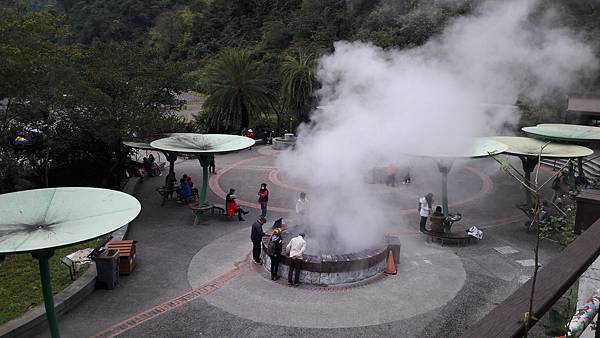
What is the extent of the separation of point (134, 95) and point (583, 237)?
17666mm

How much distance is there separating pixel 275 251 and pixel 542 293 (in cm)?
951

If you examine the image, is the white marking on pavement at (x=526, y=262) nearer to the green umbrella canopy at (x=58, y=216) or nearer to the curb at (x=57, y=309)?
the green umbrella canopy at (x=58, y=216)

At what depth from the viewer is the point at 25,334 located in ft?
29.0

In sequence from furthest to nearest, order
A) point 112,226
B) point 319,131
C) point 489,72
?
point 489,72
point 319,131
point 112,226

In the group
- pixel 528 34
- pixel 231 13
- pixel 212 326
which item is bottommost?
pixel 212 326

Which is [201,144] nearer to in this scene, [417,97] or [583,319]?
[417,97]

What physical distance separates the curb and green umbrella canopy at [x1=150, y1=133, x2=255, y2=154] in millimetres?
5088

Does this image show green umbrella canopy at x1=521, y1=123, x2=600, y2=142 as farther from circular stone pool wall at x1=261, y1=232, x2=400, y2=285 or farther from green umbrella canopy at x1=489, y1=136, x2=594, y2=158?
circular stone pool wall at x1=261, y1=232, x2=400, y2=285

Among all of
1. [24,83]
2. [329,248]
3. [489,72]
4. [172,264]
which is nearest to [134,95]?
[24,83]

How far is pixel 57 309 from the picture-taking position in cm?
960

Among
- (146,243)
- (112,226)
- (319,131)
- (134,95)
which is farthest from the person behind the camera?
(134,95)

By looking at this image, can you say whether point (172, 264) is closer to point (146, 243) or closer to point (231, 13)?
point (146, 243)

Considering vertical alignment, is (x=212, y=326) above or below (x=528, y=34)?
below

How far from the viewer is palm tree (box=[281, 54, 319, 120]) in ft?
92.2
